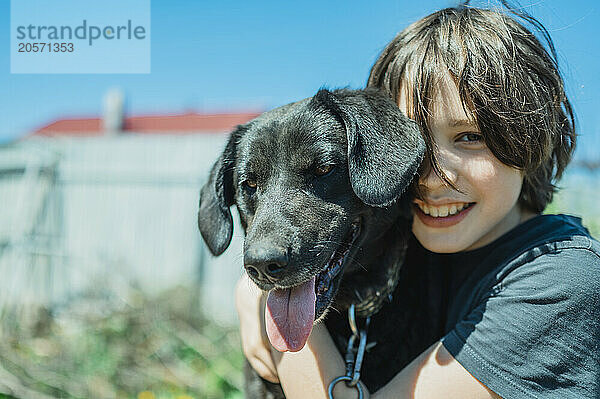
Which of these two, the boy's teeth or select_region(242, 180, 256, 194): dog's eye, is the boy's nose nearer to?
the boy's teeth

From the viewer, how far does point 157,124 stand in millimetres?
21984

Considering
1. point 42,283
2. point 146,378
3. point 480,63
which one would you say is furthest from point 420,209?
point 42,283

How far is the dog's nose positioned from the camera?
1.55 m

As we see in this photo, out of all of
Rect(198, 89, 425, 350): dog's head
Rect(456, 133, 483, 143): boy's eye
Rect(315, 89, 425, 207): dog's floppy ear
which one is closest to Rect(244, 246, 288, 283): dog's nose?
Rect(198, 89, 425, 350): dog's head

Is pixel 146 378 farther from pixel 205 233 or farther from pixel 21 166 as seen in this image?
pixel 21 166

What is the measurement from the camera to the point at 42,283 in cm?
598

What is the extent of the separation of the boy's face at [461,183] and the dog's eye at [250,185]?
610mm

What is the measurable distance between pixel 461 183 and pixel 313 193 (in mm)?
499

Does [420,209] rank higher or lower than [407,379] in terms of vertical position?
higher

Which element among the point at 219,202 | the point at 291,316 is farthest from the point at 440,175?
the point at 219,202

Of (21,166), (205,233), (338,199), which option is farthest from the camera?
(21,166)

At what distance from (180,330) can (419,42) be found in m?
3.88

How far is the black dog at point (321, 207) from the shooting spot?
5.48 feet

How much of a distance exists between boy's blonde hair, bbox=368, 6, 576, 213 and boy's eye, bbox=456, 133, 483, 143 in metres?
0.04
